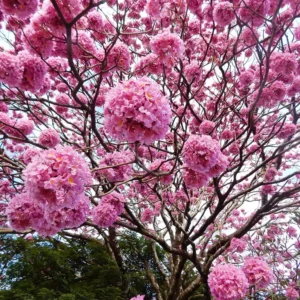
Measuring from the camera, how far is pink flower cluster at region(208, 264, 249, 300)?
106 inches

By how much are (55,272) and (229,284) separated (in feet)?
11.4

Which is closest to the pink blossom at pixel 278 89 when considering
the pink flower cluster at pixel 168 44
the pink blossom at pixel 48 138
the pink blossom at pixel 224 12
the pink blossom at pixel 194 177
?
the pink blossom at pixel 224 12

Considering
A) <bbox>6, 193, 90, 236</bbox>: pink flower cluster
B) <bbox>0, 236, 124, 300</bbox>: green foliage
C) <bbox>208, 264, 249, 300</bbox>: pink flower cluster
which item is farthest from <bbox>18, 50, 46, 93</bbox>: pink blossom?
<bbox>0, 236, 124, 300</bbox>: green foliage

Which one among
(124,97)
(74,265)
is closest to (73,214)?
(124,97)

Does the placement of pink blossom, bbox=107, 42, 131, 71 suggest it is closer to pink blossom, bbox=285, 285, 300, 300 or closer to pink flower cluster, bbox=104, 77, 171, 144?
pink flower cluster, bbox=104, 77, 171, 144

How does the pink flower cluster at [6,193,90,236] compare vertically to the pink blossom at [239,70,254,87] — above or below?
below

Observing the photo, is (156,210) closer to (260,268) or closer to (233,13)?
(260,268)

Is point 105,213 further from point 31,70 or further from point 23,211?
point 31,70

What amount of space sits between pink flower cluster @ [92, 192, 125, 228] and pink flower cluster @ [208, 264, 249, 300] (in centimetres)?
109

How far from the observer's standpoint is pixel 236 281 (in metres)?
2.74

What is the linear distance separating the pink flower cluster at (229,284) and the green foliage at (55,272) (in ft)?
8.44

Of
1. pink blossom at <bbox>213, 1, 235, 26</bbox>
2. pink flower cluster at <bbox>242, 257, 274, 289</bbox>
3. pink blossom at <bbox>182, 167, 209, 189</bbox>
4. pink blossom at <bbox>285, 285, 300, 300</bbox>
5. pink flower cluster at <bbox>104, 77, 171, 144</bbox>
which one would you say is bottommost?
pink flower cluster at <bbox>242, 257, 274, 289</bbox>

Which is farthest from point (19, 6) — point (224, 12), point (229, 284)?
point (229, 284)

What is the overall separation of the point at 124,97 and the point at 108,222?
1.69 meters
